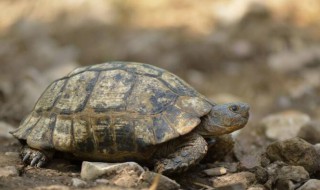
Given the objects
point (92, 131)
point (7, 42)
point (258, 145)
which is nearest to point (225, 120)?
point (92, 131)

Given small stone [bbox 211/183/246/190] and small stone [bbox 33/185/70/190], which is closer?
small stone [bbox 33/185/70/190]

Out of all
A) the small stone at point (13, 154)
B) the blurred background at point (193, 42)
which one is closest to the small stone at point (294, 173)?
the small stone at point (13, 154)

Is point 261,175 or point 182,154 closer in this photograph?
point 261,175

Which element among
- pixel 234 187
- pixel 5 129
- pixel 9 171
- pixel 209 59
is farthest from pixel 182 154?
pixel 209 59

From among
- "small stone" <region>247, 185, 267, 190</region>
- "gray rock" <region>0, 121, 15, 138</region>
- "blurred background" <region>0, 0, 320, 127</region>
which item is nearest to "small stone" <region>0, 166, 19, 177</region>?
"gray rock" <region>0, 121, 15, 138</region>

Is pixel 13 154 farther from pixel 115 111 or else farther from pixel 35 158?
pixel 115 111

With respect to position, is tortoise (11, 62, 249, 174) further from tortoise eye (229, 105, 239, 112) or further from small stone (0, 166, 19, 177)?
small stone (0, 166, 19, 177)

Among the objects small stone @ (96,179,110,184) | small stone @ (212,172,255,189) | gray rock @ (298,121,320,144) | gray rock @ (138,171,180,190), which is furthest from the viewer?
gray rock @ (298,121,320,144)
